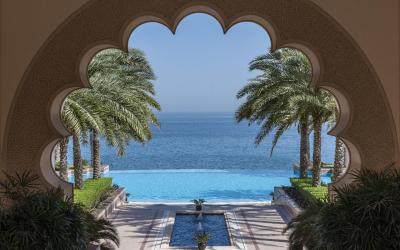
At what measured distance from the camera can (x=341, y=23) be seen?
19.1 feet

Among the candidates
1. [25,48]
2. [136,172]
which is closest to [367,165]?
[25,48]

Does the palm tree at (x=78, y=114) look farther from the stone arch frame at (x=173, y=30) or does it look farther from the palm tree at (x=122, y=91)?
the stone arch frame at (x=173, y=30)

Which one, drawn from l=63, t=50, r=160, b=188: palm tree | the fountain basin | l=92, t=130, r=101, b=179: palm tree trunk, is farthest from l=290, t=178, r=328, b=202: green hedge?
l=92, t=130, r=101, b=179: palm tree trunk

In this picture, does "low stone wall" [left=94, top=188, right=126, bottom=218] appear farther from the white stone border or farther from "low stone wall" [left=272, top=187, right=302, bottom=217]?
"low stone wall" [left=272, top=187, right=302, bottom=217]

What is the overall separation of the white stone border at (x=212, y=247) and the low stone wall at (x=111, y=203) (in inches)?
69.1

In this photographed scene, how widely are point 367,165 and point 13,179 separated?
4931mm

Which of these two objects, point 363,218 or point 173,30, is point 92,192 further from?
point 363,218

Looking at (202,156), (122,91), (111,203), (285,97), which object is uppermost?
(202,156)

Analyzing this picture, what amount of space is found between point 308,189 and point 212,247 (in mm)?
A: 4762

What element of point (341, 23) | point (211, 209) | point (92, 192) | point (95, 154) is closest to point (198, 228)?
point (211, 209)

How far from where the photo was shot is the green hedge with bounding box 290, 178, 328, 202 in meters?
12.7

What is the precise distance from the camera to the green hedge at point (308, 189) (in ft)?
41.5

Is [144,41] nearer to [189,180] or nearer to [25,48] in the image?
[189,180]

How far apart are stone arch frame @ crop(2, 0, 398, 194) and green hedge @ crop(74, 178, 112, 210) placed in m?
5.86
